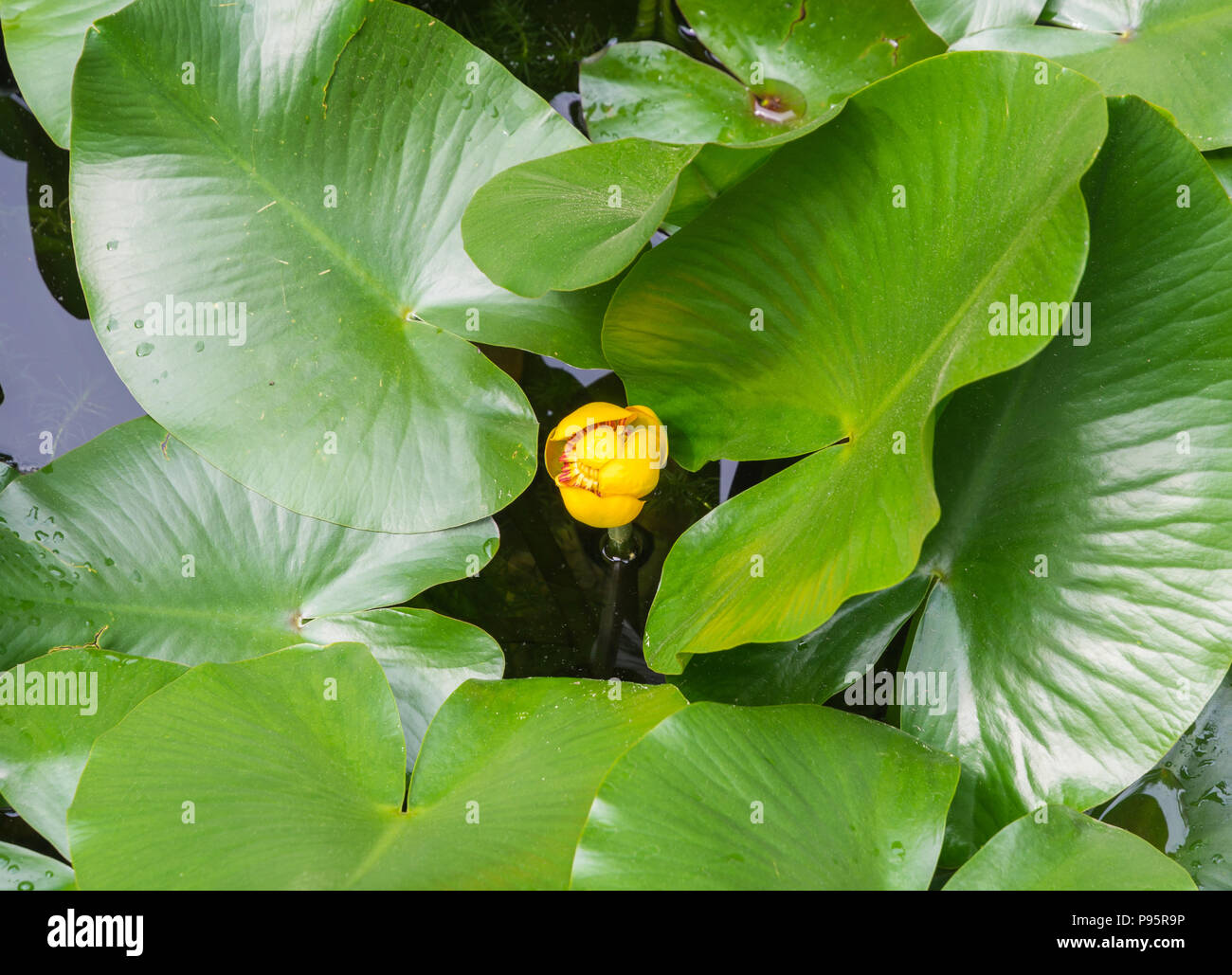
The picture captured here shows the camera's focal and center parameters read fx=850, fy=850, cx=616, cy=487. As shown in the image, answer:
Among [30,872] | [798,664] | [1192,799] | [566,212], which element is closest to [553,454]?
[566,212]

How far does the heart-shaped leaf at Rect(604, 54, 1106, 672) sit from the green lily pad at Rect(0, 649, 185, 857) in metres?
0.59

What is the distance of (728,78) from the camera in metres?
1.24

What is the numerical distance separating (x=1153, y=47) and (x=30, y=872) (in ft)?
5.34

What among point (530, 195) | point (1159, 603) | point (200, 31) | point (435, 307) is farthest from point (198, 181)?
point (1159, 603)

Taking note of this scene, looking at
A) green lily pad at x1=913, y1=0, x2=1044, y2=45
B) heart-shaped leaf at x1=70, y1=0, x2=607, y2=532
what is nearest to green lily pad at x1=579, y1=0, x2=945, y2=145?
green lily pad at x1=913, y1=0, x2=1044, y2=45

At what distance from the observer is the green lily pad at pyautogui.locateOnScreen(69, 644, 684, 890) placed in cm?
80

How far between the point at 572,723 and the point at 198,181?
74cm

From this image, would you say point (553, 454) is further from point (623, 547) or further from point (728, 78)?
point (728, 78)

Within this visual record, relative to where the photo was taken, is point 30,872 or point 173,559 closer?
point 30,872

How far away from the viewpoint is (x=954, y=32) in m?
1.11

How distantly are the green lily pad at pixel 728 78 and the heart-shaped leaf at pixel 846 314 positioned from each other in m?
0.41

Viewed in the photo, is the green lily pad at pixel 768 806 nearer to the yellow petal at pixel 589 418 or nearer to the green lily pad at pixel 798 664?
the green lily pad at pixel 798 664

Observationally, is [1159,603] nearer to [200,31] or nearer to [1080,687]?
[1080,687]
